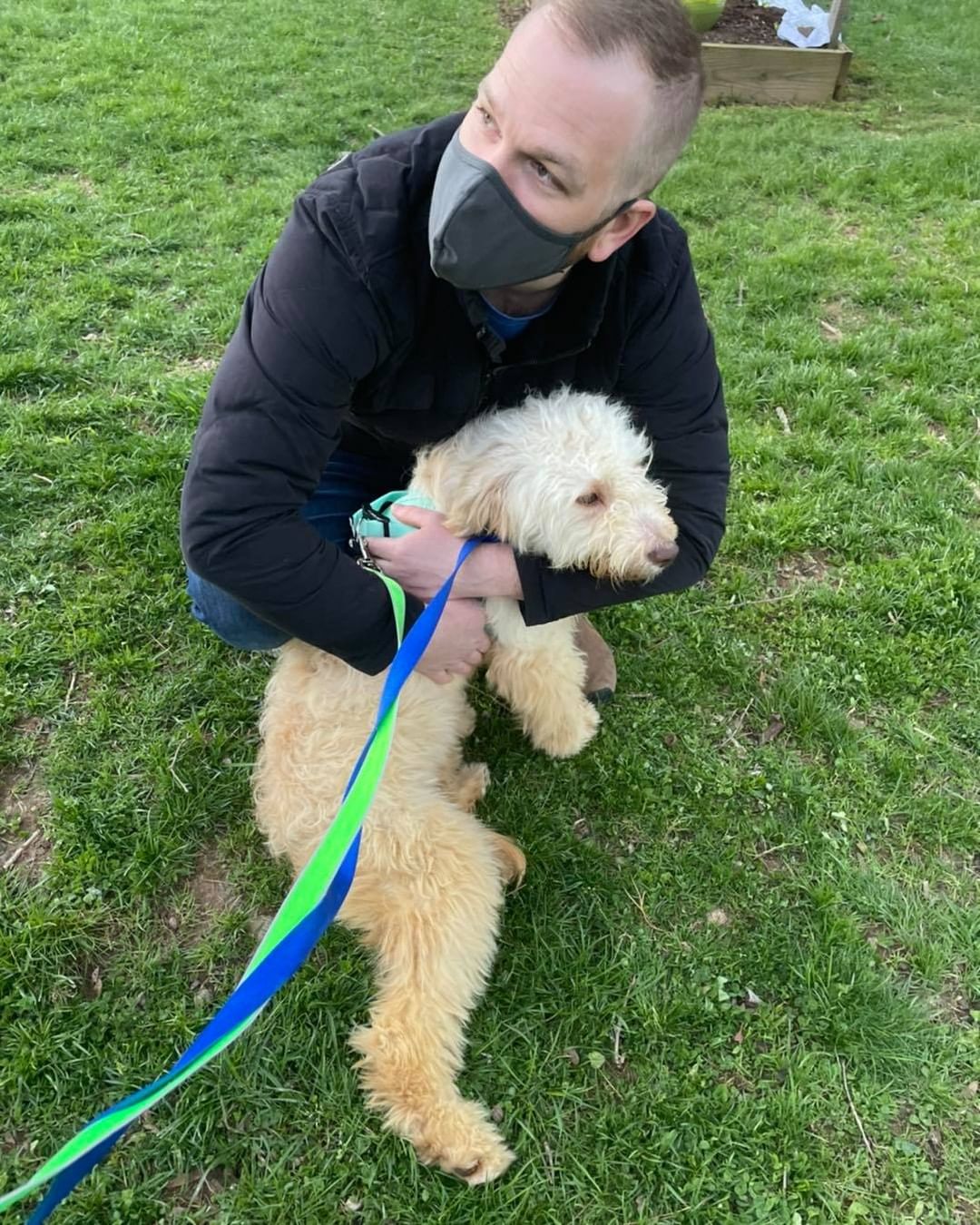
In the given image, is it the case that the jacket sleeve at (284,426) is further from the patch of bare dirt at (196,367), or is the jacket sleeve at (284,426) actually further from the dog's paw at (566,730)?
the patch of bare dirt at (196,367)

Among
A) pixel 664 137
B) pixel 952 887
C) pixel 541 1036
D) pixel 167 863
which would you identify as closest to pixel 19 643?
pixel 167 863

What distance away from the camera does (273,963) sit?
139 cm

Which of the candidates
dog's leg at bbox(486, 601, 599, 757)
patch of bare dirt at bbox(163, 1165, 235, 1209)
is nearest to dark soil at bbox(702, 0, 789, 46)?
dog's leg at bbox(486, 601, 599, 757)

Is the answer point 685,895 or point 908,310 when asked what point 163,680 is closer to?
point 685,895

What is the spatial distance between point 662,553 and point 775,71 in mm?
8118

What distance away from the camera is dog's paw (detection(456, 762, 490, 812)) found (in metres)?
2.69

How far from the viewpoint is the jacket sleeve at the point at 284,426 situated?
1858 mm

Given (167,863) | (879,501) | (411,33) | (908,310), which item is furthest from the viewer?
(411,33)

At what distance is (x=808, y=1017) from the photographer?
2291 mm

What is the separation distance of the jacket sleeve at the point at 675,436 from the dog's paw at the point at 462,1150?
4.28 ft

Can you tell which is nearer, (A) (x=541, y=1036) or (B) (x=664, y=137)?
(B) (x=664, y=137)

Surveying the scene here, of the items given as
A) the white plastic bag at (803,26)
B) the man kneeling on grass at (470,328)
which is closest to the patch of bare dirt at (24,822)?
the man kneeling on grass at (470,328)

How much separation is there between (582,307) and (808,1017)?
6.70 feet

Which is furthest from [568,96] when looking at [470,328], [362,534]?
[362,534]
